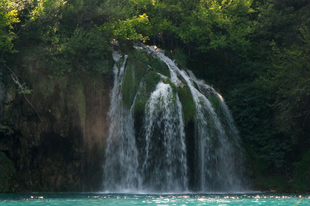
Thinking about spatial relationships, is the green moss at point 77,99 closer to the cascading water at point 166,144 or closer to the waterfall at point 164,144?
the cascading water at point 166,144

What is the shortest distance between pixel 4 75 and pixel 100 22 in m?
6.07

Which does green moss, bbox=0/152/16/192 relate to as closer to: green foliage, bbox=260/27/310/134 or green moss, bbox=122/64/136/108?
green moss, bbox=122/64/136/108

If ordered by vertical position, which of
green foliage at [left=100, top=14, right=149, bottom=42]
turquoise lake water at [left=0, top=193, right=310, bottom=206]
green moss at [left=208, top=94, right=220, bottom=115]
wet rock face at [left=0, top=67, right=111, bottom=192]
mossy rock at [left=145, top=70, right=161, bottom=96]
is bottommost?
turquoise lake water at [left=0, top=193, right=310, bottom=206]

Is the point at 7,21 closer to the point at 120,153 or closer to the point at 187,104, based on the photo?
the point at 120,153

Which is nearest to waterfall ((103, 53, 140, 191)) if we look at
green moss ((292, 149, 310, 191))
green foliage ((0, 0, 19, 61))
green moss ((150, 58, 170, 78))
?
green moss ((150, 58, 170, 78))

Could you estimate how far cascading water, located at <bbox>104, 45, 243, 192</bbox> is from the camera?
20.3 m

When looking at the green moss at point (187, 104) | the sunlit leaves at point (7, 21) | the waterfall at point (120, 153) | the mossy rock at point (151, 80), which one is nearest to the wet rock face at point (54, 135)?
the waterfall at point (120, 153)

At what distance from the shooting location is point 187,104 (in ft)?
69.8

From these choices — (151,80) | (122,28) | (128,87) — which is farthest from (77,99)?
(122,28)

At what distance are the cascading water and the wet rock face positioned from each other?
98cm

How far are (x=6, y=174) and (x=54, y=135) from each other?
3.11 meters

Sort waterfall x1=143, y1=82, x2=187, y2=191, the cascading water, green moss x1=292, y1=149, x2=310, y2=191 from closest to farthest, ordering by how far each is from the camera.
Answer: waterfall x1=143, y1=82, x2=187, y2=191, the cascading water, green moss x1=292, y1=149, x2=310, y2=191

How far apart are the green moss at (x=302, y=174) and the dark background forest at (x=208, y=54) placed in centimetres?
5

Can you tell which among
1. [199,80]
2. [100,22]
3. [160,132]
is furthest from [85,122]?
[199,80]
